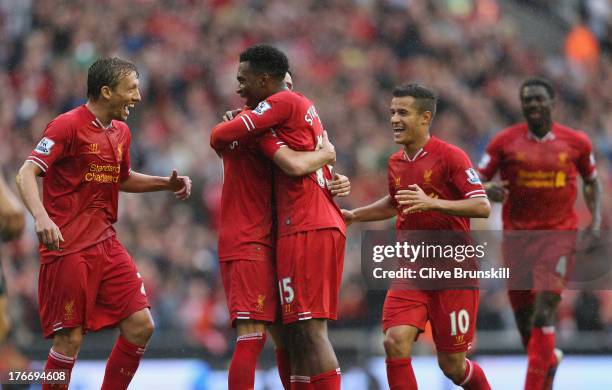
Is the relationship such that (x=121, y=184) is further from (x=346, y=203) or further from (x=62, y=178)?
(x=346, y=203)

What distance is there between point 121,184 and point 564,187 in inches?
147

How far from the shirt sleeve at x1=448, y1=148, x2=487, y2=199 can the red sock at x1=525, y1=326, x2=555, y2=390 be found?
1772 millimetres

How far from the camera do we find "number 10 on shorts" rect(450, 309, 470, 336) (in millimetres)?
8062

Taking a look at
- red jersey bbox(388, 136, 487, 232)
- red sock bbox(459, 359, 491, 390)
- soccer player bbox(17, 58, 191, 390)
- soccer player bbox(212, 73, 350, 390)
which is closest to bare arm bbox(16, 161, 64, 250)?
soccer player bbox(17, 58, 191, 390)

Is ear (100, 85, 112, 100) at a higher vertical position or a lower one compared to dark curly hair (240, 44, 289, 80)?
lower

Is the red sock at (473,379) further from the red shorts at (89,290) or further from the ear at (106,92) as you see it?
the ear at (106,92)

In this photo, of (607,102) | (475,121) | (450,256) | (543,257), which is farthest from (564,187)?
(607,102)

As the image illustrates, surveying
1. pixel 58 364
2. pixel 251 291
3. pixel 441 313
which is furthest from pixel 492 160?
pixel 58 364

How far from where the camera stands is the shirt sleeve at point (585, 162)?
973 centimetres

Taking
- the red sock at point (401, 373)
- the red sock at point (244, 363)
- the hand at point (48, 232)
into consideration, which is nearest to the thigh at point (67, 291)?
the hand at point (48, 232)

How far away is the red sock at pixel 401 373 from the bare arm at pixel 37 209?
Answer: 7.92ft

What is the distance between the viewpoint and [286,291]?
7.46 m

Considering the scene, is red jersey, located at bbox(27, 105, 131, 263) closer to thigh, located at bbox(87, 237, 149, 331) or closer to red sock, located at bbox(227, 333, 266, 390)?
thigh, located at bbox(87, 237, 149, 331)

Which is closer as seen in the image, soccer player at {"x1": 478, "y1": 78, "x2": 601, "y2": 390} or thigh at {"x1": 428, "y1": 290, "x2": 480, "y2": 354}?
thigh at {"x1": 428, "y1": 290, "x2": 480, "y2": 354}
